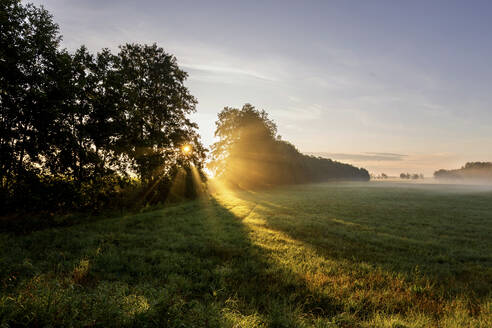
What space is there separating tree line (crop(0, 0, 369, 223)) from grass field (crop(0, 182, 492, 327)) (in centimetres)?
481

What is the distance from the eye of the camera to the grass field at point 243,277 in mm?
3932

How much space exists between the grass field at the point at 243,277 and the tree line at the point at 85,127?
15.8 feet

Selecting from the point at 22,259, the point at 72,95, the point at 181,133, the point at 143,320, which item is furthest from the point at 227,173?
the point at 143,320

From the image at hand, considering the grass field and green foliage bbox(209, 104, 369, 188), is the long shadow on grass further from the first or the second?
green foliage bbox(209, 104, 369, 188)

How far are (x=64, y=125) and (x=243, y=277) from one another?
604 inches

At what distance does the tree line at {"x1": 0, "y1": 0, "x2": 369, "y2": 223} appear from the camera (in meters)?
12.3

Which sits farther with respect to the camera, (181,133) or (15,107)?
(181,133)

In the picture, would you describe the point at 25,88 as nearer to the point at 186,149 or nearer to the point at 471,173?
the point at 186,149

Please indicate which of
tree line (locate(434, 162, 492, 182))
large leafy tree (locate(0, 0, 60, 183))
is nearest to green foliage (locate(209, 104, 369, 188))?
large leafy tree (locate(0, 0, 60, 183))

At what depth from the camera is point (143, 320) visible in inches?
143

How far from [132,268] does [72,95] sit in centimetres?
1274

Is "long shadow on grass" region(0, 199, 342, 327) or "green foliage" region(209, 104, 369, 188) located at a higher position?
"green foliage" region(209, 104, 369, 188)

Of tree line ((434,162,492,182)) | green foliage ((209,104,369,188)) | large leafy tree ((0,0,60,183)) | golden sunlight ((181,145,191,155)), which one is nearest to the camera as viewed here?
large leafy tree ((0,0,60,183))

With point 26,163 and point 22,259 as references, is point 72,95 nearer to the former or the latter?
point 26,163
